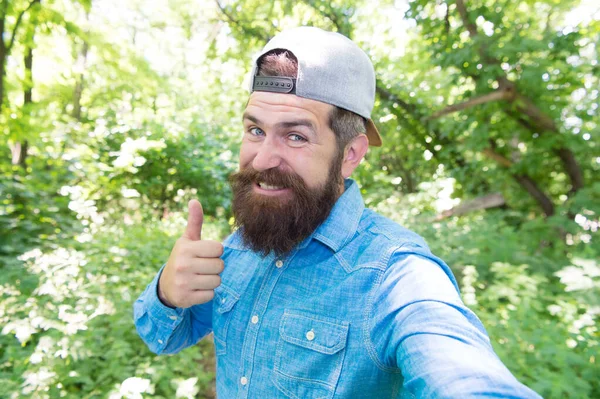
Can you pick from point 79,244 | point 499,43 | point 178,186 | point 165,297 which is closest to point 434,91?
point 499,43

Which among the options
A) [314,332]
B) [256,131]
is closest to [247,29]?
[256,131]

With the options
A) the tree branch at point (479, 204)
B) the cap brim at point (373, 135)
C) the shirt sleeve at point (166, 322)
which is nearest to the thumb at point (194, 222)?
the shirt sleeve at point (166, 322)

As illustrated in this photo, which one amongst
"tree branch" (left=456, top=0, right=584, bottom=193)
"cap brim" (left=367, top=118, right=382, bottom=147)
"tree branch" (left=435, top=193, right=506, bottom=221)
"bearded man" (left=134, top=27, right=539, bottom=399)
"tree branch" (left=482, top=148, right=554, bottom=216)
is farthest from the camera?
"tree branch" (left=435, top=193, right=506, bottom=221)

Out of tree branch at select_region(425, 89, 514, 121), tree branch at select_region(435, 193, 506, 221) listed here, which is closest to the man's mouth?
tree branch at select_region(425, 89, 514, 121)

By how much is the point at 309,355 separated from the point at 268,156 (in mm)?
627

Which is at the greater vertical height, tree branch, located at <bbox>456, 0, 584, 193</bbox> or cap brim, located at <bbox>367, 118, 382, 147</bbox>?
tree branch, located at <bbox>456, 0, 584, 193</bbox>

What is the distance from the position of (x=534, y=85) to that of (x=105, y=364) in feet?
18.1

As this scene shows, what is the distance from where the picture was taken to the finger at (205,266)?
1.22m

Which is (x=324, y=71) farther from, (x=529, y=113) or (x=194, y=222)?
(x=529, y=113)

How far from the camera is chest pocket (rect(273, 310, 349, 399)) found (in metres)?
1.01

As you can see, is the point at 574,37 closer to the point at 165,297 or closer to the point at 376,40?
the point at 376,40

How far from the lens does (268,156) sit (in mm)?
1252

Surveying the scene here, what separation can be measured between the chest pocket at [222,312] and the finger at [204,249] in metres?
0.18

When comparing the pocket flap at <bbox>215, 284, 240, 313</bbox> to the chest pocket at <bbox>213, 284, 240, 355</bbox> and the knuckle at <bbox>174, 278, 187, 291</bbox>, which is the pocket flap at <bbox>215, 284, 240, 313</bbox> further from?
the knuckle at <bbox>174, 278, 187, 291</bbox>
